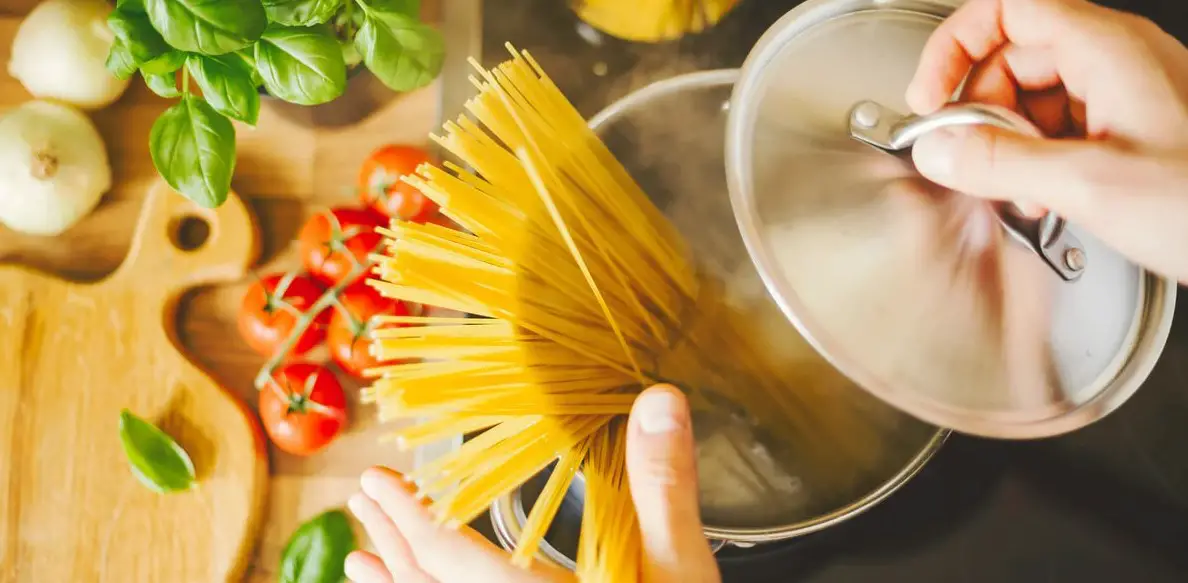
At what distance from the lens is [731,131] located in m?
0.44

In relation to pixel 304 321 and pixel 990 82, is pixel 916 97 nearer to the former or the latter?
pixel 990 82

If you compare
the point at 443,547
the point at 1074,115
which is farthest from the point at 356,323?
the point at 1074,115

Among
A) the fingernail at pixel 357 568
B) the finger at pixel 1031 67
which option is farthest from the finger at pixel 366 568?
the finger at pixel 1031 67

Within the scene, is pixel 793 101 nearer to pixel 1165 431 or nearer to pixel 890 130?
pixel 890 130

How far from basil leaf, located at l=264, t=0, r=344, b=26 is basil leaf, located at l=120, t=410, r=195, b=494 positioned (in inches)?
14.2

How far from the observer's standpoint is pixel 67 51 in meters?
0.68

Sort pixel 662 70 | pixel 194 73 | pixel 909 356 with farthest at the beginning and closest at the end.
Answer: pixel 662 70 → pixel 194 73 → pixel 909 356

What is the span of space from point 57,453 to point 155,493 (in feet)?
0.31

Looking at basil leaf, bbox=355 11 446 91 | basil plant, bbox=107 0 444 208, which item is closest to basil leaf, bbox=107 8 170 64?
basil plant, bbox=107 0 444 208

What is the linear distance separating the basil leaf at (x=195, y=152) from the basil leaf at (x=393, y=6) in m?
0.13

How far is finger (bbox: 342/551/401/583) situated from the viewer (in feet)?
1.71

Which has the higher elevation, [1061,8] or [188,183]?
[1061,8]

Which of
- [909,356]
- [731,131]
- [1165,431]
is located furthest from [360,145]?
[1165,431]

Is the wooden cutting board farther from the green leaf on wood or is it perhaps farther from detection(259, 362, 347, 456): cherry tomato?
the green leaf on wood
